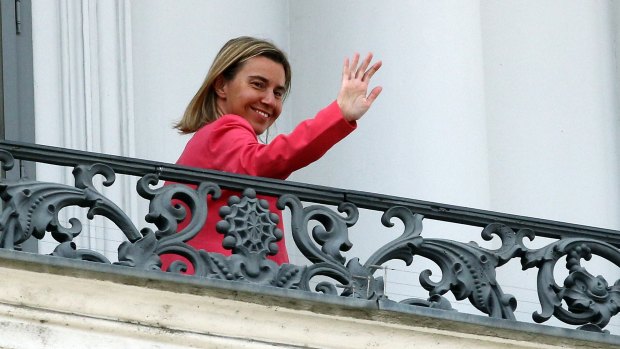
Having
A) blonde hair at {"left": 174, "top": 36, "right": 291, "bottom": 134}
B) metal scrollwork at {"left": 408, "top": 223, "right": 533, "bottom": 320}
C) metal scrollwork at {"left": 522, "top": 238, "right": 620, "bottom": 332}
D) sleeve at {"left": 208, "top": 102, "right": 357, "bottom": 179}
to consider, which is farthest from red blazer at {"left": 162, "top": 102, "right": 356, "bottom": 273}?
metal scrollwork at {"left": 522, "top": 238, "right": 620, "bottom": 332}

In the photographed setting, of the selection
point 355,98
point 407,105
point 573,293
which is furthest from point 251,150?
point 407,105

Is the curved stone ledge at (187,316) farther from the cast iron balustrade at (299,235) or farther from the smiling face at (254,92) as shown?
the smiling face at (254,92)

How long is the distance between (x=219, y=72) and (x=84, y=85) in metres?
1.20

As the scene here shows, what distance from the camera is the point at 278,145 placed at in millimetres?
10031

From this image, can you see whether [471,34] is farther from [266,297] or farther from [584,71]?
[266,297]

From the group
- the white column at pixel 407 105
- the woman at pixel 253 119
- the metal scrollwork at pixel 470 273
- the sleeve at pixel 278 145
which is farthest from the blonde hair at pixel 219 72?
the white column at pixel 407 105

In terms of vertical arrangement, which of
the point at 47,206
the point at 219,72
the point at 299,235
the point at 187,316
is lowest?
the point at 187,316

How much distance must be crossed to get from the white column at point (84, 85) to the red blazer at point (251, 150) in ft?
4.08

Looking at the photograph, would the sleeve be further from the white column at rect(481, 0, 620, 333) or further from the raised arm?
the white column at rect(481, 0, 620, 333)

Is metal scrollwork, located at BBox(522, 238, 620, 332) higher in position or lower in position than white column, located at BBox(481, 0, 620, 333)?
lower

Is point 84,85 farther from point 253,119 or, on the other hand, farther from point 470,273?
point 470,273

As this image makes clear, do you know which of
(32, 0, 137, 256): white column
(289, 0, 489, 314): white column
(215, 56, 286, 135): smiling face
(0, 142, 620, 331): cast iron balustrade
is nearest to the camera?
(0, 142, 620, 331): cast iron balustrade

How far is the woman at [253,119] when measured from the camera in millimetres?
9977

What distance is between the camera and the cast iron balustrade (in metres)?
9.85
